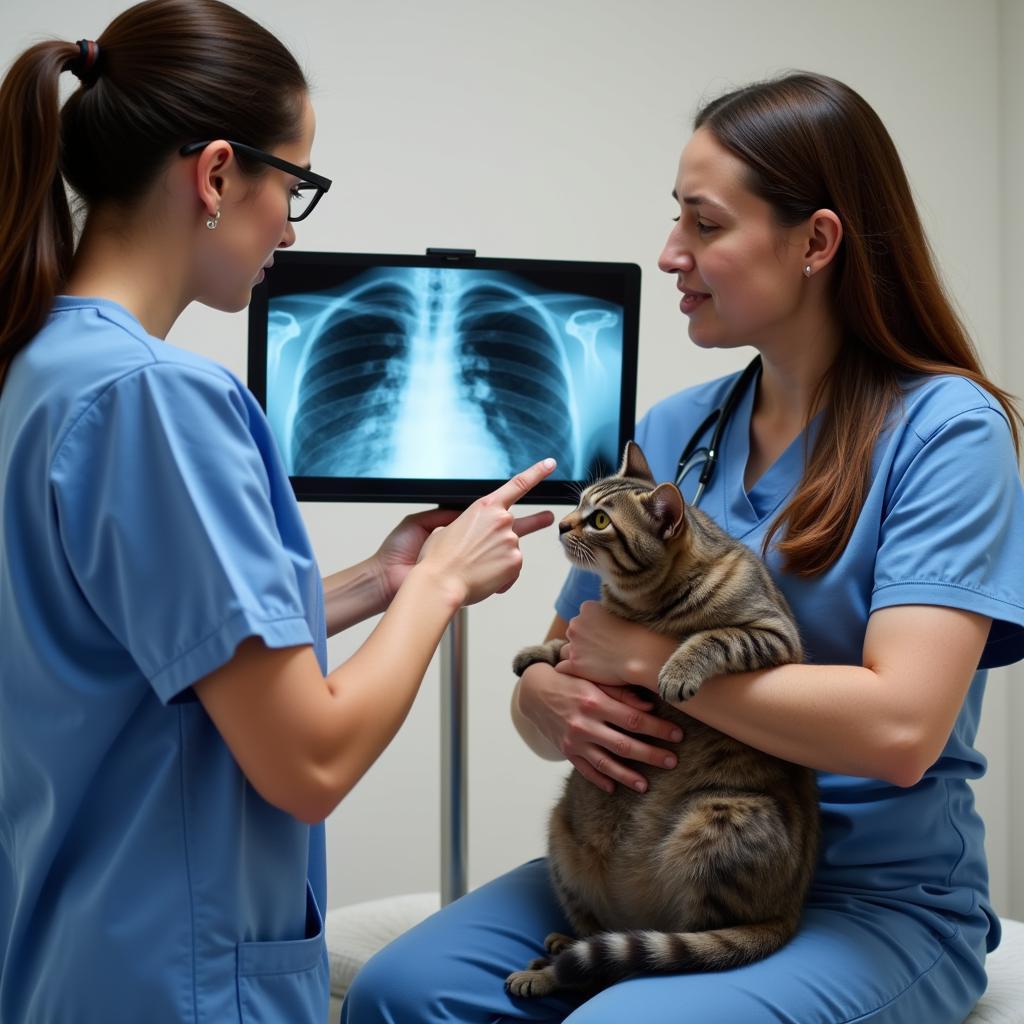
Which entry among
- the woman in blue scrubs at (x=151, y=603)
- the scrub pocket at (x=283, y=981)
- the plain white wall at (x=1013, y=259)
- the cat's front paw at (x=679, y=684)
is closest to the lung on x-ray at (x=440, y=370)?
the cat's front paw at (x=679, y=684)

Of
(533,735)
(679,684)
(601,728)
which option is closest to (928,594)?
(679,684)

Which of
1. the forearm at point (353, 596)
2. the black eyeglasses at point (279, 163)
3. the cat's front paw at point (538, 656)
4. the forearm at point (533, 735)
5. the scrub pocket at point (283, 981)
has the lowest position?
the scrub pocket at point (283, 981)

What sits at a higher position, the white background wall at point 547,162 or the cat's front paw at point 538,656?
the white background wall at point 547,162

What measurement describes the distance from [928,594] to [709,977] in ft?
1.61

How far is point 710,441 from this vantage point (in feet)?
5.54

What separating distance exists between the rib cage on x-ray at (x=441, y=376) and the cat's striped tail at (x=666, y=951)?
705mm

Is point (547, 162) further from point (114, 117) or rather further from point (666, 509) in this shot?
point (114, 117)

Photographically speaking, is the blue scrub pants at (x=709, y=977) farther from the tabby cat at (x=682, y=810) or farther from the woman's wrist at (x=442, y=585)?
the woman's wrist at (x=442, y=585)

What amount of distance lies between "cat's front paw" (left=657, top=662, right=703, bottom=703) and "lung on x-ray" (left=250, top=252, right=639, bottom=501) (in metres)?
0.43

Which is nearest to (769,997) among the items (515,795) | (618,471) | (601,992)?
(601,992)

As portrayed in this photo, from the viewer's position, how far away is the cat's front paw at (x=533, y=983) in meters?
1.34

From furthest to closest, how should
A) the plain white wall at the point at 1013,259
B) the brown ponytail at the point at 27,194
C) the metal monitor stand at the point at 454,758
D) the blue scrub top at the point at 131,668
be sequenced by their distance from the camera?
1. the plain white wall at the point at 1013,259
2. the metal monitor stand at the point at 454,758
3. the brown ponytail at the point at 27,194
4. the blue scrub top at the point at 131,668

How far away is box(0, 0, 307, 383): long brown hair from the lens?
1.03 metres

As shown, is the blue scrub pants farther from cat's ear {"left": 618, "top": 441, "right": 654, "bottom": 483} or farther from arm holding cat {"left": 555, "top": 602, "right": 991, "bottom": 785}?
cat's ear {"left": 618, "top": 441, "right": 654, "bottom": 483}
